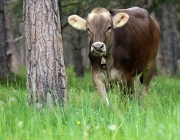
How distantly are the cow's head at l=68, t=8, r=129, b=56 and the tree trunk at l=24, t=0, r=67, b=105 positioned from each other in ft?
3.88

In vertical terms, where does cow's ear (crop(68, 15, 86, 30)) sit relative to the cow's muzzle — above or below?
above

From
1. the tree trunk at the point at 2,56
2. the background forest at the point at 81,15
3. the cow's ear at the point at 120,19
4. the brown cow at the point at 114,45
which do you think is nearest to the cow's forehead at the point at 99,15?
the brown cow at the point at 114,45

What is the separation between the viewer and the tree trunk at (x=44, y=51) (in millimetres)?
6312

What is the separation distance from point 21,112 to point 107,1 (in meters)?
14.2

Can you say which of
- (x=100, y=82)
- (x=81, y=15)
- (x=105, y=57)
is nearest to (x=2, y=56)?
(x=105, y=57)

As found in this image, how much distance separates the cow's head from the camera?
775 cm

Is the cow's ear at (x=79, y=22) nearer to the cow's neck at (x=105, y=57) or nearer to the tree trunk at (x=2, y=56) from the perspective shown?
the cow's neck at (x=105, y=57)

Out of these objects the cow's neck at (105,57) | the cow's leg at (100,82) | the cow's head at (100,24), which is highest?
the cow's head at (100,24)

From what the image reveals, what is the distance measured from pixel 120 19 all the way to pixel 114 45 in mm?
539

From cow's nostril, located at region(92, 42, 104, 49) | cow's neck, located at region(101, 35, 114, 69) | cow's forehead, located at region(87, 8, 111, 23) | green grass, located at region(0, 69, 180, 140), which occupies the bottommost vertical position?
cow's neck, located at region(101, 35, 114, 69)

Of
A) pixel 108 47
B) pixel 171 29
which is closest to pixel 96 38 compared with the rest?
pixel 108 47

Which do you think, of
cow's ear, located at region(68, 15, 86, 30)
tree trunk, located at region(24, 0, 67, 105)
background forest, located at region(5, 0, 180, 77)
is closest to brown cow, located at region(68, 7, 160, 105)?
cow's ear, located at region(68, 15, 86, 30)

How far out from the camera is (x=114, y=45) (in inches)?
335

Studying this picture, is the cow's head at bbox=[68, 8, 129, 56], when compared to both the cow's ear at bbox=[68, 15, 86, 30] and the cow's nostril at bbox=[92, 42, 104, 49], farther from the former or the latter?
the cow's nostril at bbox=[92, 42, 104, 49]
